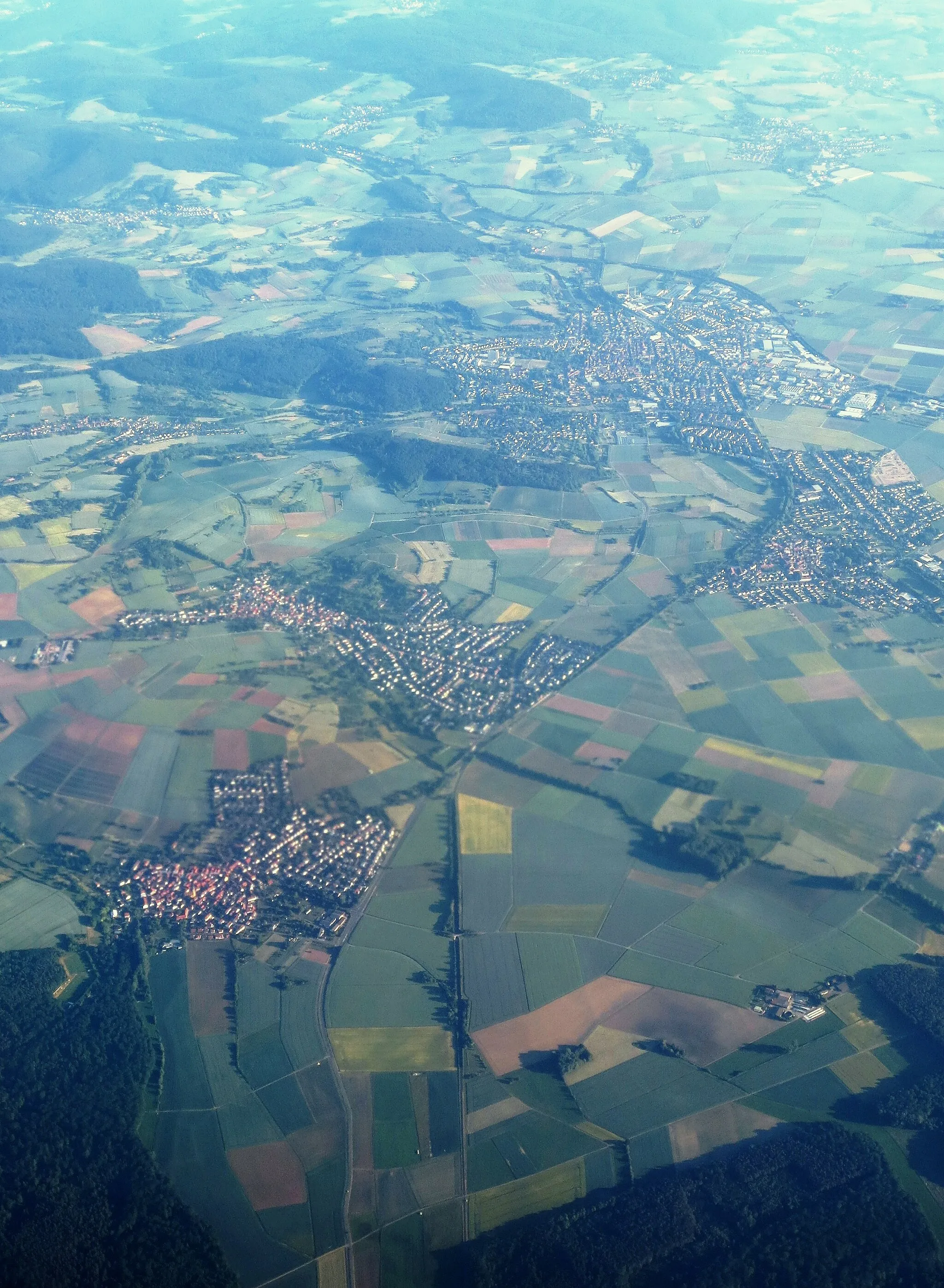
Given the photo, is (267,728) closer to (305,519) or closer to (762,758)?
(762,758)

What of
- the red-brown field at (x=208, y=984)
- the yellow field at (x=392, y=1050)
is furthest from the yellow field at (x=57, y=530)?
the yellow field at (x=392, y=1050)

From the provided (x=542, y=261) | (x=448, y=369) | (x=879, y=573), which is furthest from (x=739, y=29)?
(x=879, y=573)

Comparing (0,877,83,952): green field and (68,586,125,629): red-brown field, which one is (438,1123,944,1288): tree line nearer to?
(0,877,83,952): green field

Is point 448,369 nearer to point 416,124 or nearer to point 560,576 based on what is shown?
point 560,576

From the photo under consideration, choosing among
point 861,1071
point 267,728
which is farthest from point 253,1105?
point 861,1071

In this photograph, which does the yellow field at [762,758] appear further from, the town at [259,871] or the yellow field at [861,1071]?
the town at [259,871]
